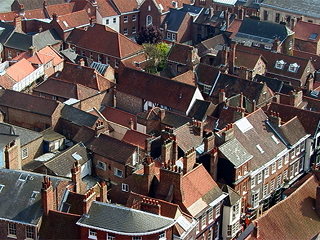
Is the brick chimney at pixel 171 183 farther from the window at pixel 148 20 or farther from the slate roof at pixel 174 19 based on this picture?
the window at pixel 148 20

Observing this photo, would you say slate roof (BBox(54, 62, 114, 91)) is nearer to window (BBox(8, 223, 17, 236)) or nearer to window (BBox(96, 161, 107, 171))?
window (BBox(96, 161, 107, 171))

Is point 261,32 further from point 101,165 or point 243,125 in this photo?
point 101,165

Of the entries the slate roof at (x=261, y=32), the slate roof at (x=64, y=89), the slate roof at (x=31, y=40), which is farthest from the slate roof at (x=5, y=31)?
the slate roof at (x=261, y=32)

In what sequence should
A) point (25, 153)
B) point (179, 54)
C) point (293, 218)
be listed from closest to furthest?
point (293, 218), point (25, 153), point (179, 54)

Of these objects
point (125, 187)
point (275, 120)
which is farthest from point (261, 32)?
point (125, 187)

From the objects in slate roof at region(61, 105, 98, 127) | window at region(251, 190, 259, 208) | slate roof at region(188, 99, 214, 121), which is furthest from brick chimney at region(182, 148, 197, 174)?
slate roof at region(188, 99, 214, 121)

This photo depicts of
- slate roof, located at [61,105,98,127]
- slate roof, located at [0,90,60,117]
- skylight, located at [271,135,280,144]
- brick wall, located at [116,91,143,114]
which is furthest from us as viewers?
brick wall, located at [116,91,143,114]
